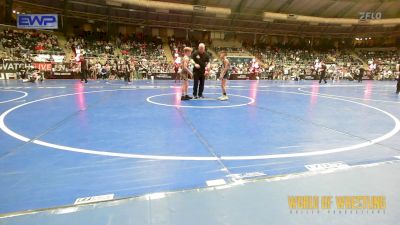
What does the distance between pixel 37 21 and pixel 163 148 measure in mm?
25478

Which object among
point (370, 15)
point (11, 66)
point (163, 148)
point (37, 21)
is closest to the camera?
point (163, 148)

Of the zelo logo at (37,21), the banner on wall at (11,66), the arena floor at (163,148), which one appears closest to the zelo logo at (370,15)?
the zelo logo at (37,21)

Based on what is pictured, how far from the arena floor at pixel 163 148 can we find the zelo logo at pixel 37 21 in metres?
19.7

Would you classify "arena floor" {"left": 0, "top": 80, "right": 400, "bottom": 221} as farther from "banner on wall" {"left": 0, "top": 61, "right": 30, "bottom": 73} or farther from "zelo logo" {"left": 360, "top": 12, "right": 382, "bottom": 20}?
"zelo logo" {"left": 360, "top": 12, "right": 382, "bottom": 20}

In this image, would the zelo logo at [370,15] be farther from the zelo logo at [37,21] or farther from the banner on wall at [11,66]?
the banner on wall at [11,66]

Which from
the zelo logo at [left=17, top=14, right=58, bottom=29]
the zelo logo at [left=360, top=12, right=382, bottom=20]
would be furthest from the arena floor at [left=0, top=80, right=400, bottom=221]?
the zelo logo at [left=360, top=12, right=382, bottom=20]

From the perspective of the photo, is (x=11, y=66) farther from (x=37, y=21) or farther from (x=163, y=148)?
(x=163, y=148)

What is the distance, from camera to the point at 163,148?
4.28 meters

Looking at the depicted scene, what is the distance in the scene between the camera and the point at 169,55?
3384 cm

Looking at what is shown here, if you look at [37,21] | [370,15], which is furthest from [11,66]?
[370,15]

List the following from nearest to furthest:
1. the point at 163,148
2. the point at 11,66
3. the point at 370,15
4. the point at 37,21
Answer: the point at 163,148
the point at 11,66
the point at 37,21
the point at 370,15

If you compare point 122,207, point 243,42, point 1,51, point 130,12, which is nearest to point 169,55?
point 130,12

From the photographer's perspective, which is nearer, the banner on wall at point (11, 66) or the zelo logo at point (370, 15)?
the banner on wall at point (11, 66)

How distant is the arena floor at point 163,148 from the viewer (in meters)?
3.01
